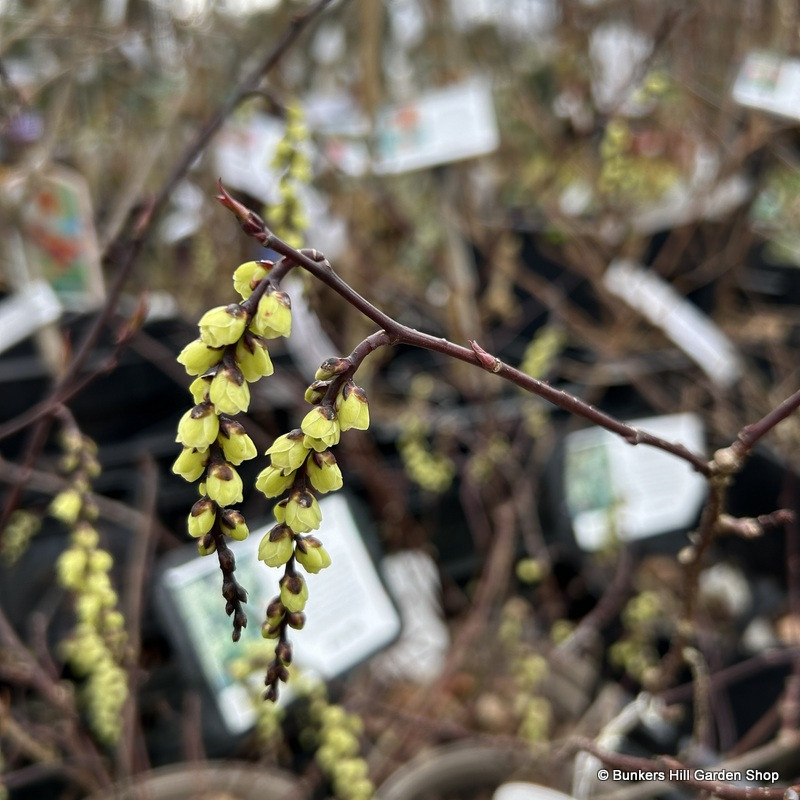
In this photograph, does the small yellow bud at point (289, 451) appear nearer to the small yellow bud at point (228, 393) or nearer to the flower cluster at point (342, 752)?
the small yellow bud at point (228, 393)

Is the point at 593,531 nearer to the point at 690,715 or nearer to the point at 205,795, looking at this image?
the point at 690,715

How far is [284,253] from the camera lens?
0.38 metres

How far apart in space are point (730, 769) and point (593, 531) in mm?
458

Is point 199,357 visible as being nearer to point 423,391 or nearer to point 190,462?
point 190,462

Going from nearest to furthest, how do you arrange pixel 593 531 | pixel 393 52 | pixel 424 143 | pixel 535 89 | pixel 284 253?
pixel 284 253, pixel 593 531, pixel 424 143, pixel 393 52, pixel 535 89

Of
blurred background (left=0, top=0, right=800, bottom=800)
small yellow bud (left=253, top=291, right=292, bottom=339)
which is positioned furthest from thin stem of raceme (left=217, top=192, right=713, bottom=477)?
blurred background (left=0, top=0, right=800, bottom=800)

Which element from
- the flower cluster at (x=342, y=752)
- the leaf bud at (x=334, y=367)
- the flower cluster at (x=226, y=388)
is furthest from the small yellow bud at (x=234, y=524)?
the flower cluster at (x=342, y=752)

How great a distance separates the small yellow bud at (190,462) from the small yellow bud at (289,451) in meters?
0.04

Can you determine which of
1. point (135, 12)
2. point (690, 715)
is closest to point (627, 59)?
point (135, 12)

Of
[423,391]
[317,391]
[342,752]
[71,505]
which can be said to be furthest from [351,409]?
[423,391]

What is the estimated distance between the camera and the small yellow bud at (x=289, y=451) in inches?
16.3

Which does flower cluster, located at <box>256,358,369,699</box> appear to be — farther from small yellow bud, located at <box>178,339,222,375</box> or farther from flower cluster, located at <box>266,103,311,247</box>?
flower cluster, located at <box>266,103,311,247</box>

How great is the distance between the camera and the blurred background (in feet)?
Result: 3.49

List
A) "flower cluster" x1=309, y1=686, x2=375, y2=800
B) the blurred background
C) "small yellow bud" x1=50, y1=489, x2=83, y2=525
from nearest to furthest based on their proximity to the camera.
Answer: "small yellow bud" x1=50, y1=489, x2=83, y2=525 → "flower cluster" x1=309, y1=686, x2=375, y2=800 → the blurred background
